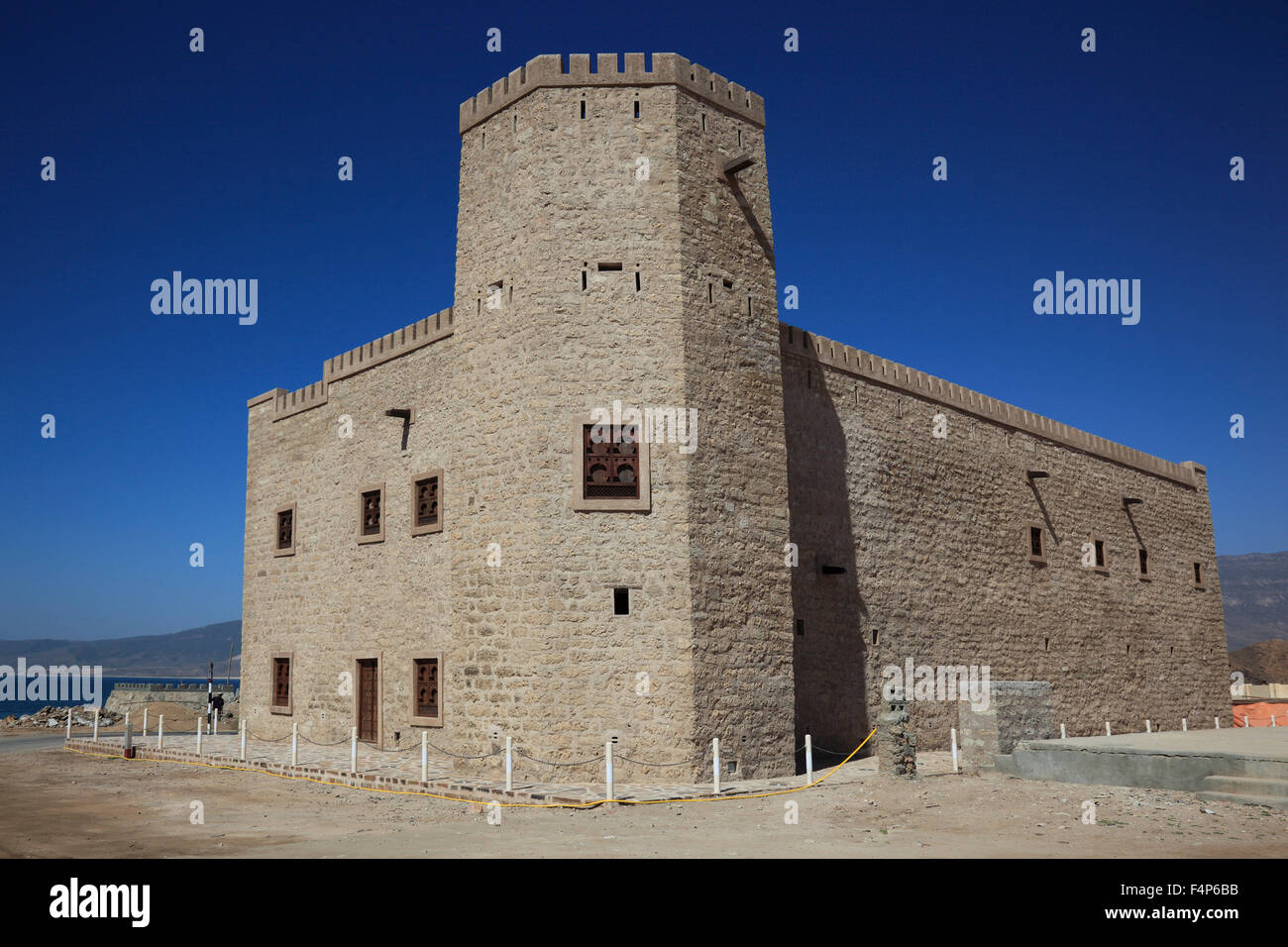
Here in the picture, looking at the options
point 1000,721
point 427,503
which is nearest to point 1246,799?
point 1000,721

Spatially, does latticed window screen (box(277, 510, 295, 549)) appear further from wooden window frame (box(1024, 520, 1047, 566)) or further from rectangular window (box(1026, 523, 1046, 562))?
rectangular window (box(1026, 523, 1046, 562))

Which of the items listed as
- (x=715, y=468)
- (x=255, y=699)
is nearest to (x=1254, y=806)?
(x=715, y=468)

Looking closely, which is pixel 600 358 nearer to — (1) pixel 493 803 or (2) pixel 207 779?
(1) pixel 493 803

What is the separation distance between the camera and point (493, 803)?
9805 millimetres

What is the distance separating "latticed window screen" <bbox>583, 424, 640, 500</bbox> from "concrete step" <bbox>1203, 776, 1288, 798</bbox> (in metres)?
7.18

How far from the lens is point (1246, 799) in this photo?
29.5ft

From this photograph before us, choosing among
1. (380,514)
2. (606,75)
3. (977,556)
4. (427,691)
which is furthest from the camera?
(977,556)

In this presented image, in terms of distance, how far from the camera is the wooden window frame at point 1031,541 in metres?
20.8

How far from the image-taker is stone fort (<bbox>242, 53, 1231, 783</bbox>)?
1212 centimetres

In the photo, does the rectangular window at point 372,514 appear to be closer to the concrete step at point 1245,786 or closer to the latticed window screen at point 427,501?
the latticed window screen at point 427,501

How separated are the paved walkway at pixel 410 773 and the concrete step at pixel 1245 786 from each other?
367 cm

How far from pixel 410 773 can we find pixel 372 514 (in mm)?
5920

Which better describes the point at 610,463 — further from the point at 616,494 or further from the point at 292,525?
the point at 292,525
